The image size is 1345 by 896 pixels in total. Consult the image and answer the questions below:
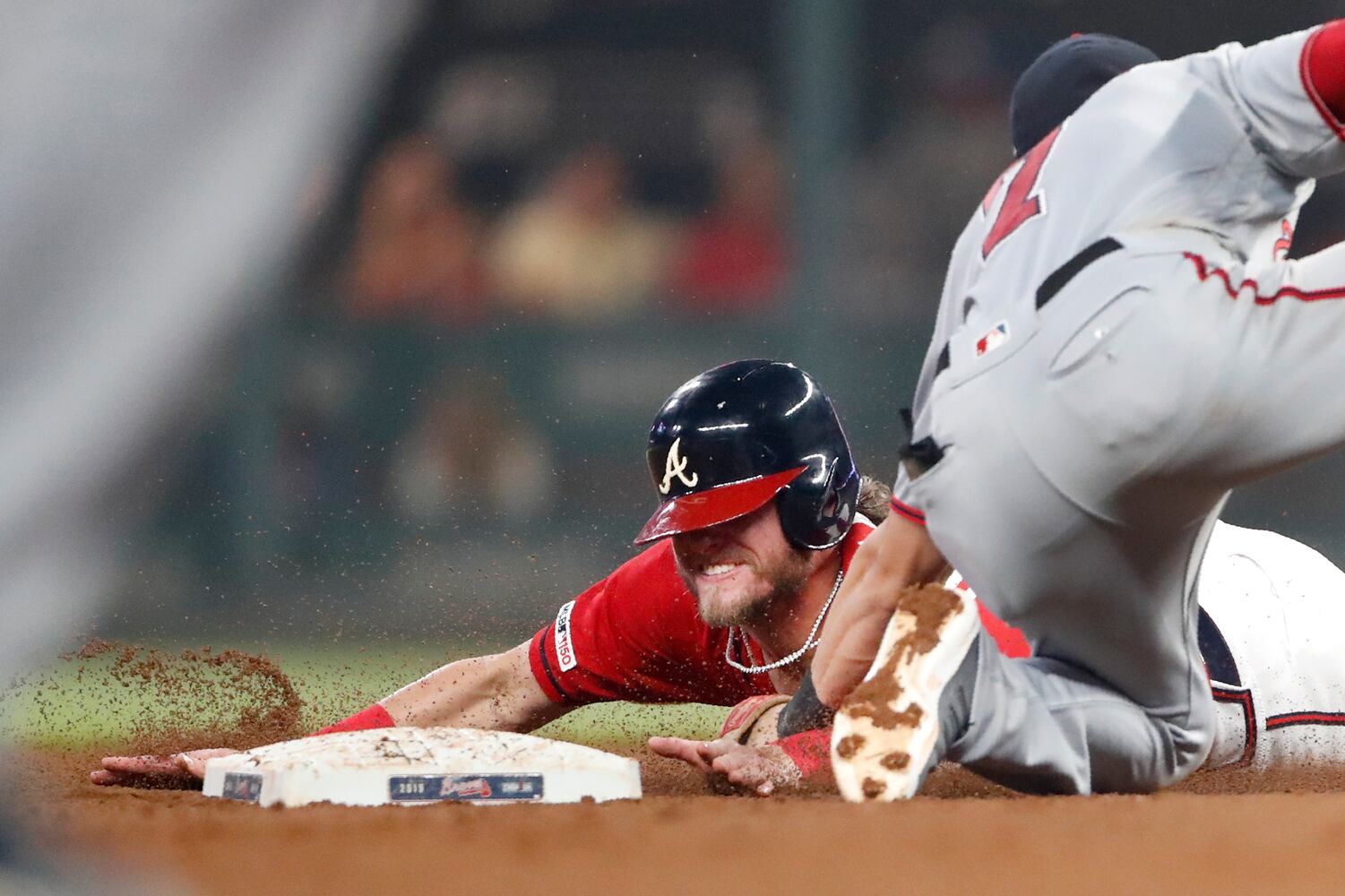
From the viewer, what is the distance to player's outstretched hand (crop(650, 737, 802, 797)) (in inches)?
108

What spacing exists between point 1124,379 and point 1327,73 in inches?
21.4

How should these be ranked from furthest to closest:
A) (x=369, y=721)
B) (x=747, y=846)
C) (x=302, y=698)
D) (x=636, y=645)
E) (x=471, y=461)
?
(x=471, y=461)
(x=302, y=698)
(x=636, y=645)
(x=369, y=721)
(x=747, y=846)

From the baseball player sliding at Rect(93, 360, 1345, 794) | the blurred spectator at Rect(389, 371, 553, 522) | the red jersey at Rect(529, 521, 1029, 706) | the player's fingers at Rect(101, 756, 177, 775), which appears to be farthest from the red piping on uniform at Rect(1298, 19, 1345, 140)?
the blurred spectator at Rect(389, 371, 553, 522)

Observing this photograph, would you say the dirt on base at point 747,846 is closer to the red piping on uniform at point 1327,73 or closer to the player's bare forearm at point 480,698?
the red piping on uniform at point 1327,73

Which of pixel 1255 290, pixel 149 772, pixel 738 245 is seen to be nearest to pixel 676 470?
pixel 149 772

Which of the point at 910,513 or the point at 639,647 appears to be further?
the point at 639,647

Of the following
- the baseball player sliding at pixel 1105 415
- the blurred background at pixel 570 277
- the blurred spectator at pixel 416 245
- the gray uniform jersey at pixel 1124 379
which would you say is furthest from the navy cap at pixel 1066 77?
the blurred spectator at pixel 416 245

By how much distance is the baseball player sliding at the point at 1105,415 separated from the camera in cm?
218

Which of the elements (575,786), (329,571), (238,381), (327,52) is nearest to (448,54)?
(238,381)

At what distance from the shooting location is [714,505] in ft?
10.7

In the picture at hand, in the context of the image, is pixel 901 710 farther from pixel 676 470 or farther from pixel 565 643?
pixel 565 643

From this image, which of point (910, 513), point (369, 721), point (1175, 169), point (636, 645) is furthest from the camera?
point (636, 645)

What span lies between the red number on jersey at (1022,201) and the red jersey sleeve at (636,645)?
1.42m

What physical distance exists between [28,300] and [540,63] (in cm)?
707
